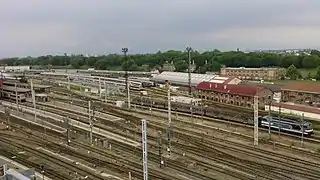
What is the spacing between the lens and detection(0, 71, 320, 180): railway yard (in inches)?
734

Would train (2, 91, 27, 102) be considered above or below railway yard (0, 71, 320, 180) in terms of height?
above

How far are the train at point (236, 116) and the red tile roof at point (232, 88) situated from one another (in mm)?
2932

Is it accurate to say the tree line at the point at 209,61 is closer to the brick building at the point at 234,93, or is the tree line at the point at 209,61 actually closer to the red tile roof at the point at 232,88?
the red tile roof at the point at 232,88

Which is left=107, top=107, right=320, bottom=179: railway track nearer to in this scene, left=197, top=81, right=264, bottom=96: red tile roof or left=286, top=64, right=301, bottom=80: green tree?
left=197, top=81, right=264, bottom=96: red tile roof

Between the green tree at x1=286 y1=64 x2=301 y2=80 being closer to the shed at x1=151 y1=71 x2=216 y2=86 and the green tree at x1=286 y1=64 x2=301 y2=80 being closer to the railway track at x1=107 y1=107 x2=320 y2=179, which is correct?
the shed at x1=151 y1=71 x2=216 y2=86

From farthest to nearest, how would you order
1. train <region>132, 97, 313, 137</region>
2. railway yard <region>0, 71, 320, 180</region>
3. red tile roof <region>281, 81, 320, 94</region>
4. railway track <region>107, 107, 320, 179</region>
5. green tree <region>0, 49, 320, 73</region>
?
1. green tree <region>0, 49, 320, 73</region>
2. red tile roof <region>281, 81, 320, 94</region>
3. train <region>132, 97, 313, 137</region>
4. railway yard <region>0, 71, 320, 180</region>
5. railway track <region>107, 107, 320, 179</region>

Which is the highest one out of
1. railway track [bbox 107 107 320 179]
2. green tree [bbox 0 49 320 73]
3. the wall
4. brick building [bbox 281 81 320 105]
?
green tree [bbox 0 49 320 73]

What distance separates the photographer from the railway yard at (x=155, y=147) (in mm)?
18641

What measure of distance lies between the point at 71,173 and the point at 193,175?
20.1 ft

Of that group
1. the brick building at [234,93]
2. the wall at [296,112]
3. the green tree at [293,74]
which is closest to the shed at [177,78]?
the brick building at [234,93]

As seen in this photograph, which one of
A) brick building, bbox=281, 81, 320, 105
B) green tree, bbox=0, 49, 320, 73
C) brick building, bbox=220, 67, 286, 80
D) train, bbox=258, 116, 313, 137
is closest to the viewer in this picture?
train, bbox=258, 116, 313, 137

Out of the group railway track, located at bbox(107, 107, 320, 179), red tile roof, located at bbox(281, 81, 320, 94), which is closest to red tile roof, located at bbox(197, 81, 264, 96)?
red tile roof, located at bbox(281, 81, 320, 94)

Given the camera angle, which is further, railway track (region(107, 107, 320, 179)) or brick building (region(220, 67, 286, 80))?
brick building (region(220, 67, 286, 80))

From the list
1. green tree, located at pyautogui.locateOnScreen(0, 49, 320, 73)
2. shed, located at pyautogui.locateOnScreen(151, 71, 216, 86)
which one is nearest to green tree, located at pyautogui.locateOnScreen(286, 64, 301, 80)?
green tree, located at pyautogui.locateOnScreen(0, 49, 320, 73)
